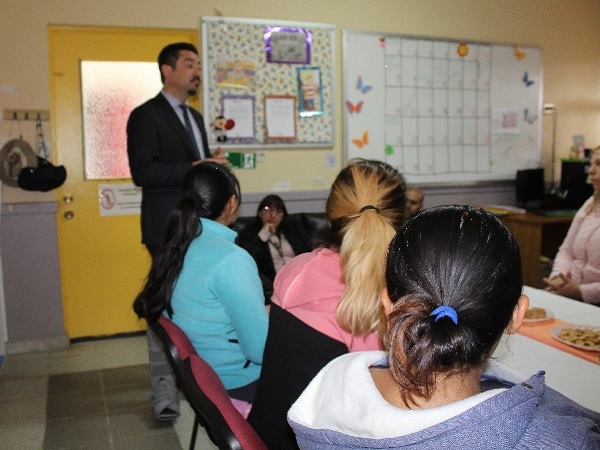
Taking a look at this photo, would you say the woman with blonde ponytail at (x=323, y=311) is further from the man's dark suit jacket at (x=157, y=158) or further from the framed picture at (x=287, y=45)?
the framed picture at (x=287, y=45)

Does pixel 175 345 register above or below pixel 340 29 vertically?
below

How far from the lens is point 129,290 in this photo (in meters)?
4.20

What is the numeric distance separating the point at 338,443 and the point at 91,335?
3.61 m

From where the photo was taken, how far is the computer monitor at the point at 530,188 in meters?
5.02

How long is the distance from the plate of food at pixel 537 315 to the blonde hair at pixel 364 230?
0.63 meters

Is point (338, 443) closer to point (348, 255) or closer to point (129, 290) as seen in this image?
point (348, 255)

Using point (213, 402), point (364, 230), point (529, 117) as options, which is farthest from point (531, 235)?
point (213, 402)

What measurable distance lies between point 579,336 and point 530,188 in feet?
11.8

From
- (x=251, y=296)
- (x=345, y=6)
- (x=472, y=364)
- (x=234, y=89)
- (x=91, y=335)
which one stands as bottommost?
(x=91, y=335)

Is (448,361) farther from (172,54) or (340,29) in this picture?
(340,29)

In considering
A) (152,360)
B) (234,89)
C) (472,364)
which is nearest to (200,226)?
(152,360)

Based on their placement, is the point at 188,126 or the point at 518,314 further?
the point at 188,126

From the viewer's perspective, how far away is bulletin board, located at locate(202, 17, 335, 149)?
4109mm

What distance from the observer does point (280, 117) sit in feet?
14.1
